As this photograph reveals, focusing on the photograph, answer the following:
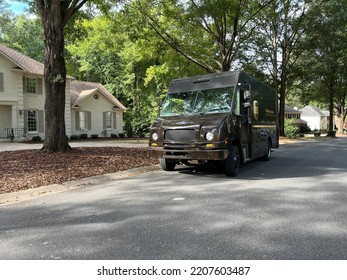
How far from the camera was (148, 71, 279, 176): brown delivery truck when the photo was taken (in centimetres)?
813

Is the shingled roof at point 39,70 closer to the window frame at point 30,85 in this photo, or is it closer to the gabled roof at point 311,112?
the window frame at point 30,85

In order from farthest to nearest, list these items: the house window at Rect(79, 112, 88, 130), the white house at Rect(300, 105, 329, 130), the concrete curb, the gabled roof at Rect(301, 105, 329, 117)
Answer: the gabled roof at Rect(301, 105, 329, 117) → the white house at Rect(300, 105, 329, 130) → the house window at Rect(79, 112, 88, 130) → the concrete curb

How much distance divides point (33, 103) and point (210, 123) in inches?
883

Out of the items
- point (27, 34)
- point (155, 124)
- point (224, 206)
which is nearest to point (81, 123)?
point (27, 34)

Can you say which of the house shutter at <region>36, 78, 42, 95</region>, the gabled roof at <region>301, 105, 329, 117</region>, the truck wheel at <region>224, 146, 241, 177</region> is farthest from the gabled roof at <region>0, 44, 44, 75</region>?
the gabled roof at <region>301, 105, 329, 117</region>

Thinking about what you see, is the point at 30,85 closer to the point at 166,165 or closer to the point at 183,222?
the point at 166,165

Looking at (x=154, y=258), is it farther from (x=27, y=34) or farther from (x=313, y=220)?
(x=27, y=34)

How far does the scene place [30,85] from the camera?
26.6m

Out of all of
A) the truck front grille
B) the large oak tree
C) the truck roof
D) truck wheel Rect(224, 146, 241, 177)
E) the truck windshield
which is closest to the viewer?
the truck front grille

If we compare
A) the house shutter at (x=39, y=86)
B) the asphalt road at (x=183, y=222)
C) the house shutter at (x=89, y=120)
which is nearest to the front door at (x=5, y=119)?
the house shutter at (x=39, y=86)

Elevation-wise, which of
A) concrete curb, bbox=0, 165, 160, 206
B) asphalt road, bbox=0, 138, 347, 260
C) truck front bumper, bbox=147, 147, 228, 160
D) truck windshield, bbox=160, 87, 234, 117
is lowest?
asphalt road, bbox=0, 138, 347, 260

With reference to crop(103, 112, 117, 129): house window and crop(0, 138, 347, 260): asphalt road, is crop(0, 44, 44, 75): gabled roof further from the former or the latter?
crop(0, 138, 347, 260): asphalt road

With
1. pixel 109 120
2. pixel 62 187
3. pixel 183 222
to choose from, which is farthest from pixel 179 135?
pixel 109 120

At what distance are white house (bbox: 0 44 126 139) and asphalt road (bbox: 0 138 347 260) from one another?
1996 centimetres
